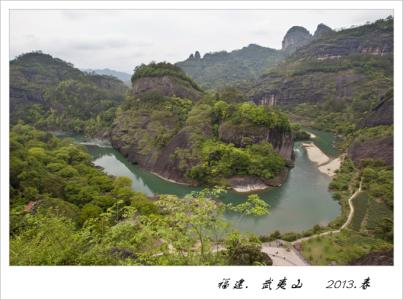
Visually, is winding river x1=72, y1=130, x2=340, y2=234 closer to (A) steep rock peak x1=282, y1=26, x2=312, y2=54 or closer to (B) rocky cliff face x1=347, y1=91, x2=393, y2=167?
(B) rocky cliff face x1=347, y1=91, x2=393, y2=167

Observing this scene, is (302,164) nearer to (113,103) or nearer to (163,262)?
(163,262)

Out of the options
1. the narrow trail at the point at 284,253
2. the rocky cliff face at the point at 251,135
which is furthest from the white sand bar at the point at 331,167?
the narrow trail at the point at 284,253

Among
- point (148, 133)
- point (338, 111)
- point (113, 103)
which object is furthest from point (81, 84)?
point (338, 111)

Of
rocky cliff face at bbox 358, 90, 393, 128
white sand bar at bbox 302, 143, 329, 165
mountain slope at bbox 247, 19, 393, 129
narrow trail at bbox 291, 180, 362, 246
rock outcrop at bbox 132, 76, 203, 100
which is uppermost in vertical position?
mountain slope at bbox 247, 19, 393, 129

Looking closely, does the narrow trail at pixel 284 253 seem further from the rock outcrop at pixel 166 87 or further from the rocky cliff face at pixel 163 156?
the rock outcrop at pixel 166 87

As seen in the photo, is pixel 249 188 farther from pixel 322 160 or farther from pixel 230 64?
pixel 230 64

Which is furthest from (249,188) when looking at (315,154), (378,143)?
(315,154)

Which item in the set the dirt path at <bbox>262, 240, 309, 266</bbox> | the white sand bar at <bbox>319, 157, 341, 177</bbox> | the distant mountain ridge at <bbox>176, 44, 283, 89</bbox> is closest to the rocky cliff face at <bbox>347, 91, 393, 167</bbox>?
the white sand bar at <bbox>319, 157, 341, 177</bbox>
